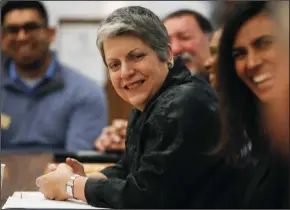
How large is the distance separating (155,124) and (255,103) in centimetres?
12

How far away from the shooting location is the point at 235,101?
0.58 metres

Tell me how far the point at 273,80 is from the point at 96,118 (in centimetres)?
103

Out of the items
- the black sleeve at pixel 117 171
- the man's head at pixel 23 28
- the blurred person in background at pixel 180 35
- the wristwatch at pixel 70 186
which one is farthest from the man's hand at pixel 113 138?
the wristwatch at pixel 70 186

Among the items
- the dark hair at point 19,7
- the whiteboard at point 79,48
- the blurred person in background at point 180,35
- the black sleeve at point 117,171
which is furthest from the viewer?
the whiteboard at point 79,48

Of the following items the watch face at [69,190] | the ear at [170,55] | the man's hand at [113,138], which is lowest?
the man's hand at [113,138]

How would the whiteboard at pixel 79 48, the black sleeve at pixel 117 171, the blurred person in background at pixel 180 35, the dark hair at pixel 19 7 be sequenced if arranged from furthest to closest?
the whiteboard at pixel 79 48, the blurred person in background at pixel 180 35, the dark hair at pixel 19 7, the black sleeve at pixel 117 171

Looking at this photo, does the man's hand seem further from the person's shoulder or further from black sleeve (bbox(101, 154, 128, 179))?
the person's shoulder

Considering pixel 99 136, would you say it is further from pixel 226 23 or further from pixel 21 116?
pixel 226 23

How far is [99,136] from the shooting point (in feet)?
4.81

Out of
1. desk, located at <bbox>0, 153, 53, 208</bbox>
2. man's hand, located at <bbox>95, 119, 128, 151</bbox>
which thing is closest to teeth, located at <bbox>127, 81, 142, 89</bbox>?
desk, located at <bbox>0, 153, 53, 208</bbox>

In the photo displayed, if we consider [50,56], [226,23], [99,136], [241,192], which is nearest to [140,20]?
[226,23]

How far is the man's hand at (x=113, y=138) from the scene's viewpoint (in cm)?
129

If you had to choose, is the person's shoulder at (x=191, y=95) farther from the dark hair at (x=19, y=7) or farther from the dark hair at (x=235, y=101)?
the dark hair at (x=19, y=7)

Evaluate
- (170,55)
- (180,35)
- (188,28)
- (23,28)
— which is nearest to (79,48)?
(188,28)
